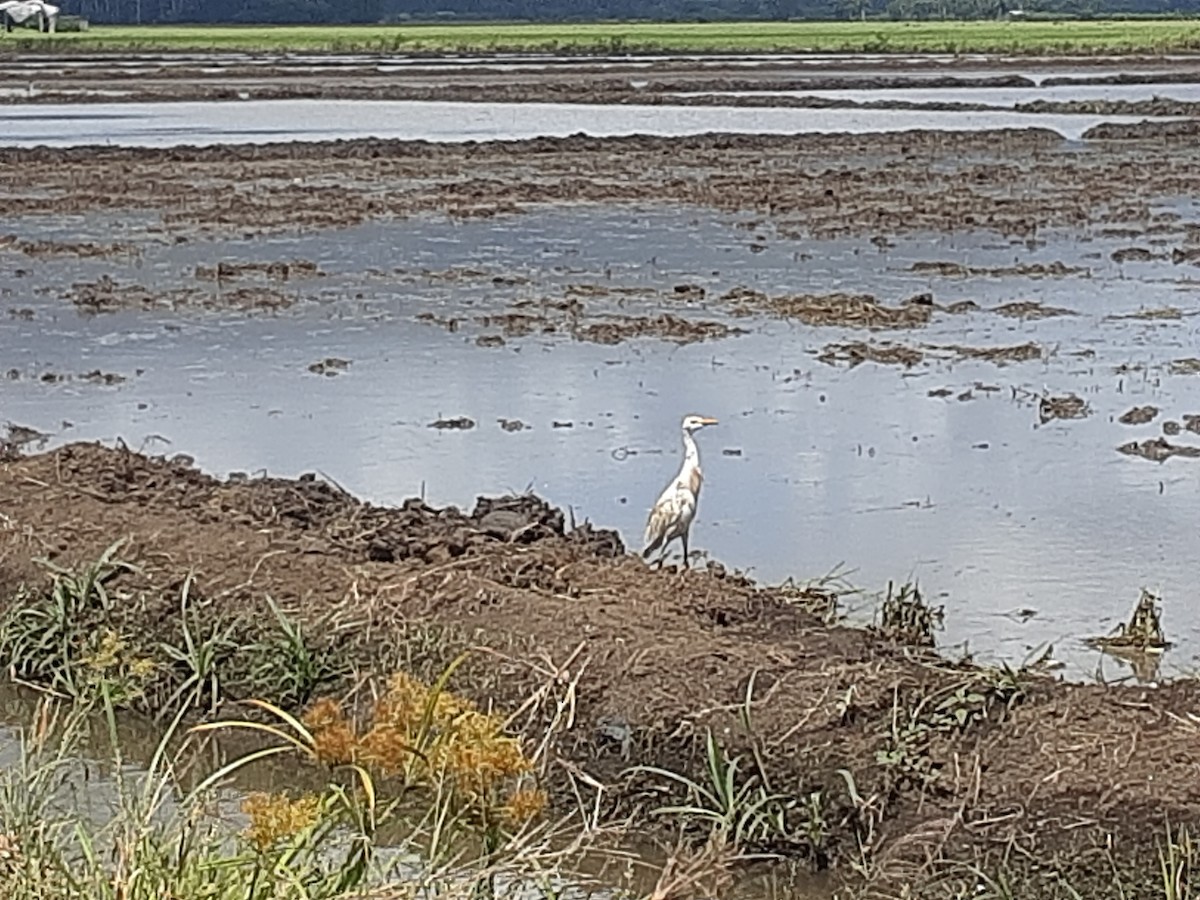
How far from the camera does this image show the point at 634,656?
25.2 feet

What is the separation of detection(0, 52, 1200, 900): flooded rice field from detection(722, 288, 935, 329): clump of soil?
0.05 metres

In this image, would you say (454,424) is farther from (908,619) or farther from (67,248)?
(67,248)

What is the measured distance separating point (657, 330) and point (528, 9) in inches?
5261

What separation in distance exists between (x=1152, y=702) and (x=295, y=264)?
14.6 m

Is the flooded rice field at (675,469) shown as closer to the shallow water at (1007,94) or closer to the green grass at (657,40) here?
the shallow water at (1007,94)

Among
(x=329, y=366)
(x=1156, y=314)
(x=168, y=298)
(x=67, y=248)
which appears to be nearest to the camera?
(x=329, y=366)

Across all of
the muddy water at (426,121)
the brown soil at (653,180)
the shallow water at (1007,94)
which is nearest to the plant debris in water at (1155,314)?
the brown soil at (653,180)

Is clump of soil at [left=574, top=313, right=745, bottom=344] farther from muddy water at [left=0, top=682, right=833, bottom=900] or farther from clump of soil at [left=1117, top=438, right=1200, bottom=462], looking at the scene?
muddy water at [left=0, top=682, right=833, bottom=900]

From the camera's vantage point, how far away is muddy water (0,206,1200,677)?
401 inches

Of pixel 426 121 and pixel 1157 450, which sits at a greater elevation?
pixel 1157 450

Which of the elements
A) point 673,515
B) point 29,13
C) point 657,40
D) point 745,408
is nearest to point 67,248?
point 745,408

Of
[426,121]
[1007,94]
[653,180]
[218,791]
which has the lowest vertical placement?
[426,121]

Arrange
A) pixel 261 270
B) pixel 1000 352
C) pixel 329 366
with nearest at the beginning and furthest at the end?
pixel 329 366
pixel 1000 352
pixel 261 270

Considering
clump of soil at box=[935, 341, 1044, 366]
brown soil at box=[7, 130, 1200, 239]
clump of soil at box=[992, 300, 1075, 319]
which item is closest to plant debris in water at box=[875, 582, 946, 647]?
clump of soil at box=[935, 341, 1044, 366]
